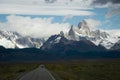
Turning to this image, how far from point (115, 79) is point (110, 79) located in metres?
2.18

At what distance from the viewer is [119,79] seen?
12731cm

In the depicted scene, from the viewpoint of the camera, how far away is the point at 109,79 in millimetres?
126750

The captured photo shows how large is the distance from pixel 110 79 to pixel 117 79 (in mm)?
2758

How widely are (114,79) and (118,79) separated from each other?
5.41ft

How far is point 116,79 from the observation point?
127938 millimetres

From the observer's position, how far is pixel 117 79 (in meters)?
128

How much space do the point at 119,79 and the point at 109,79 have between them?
396 cm

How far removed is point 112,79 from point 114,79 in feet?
2.51

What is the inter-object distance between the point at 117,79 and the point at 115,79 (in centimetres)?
82

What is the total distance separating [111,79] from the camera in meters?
128

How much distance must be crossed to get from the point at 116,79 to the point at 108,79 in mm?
3735

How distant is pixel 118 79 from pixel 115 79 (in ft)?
4.01

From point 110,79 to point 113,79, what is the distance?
1950 millimetres

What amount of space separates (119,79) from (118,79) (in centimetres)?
45
